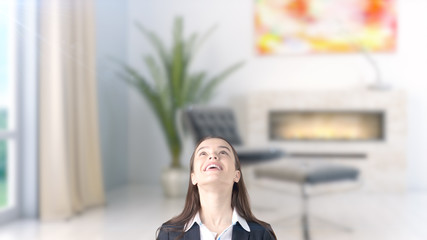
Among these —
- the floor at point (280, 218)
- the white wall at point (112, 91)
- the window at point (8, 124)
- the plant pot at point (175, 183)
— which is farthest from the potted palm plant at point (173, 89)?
the window at point (8, 124)

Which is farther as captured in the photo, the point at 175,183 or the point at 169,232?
the point at 175,183

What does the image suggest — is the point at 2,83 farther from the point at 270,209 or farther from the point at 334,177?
the point at 334,177

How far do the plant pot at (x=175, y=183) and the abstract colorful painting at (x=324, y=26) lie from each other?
144cm

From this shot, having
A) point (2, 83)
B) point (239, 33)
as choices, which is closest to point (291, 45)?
point (239, 33)

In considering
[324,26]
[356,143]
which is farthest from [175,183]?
[324,26]

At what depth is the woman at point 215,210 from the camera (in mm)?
908

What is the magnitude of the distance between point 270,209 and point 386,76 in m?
1.96

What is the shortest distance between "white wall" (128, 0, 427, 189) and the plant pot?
733mm

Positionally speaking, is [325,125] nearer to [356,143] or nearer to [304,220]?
[356,143]

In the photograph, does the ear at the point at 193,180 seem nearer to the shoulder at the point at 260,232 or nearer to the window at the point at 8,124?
the shoulder at the point at 260,232

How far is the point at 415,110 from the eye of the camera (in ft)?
13.4

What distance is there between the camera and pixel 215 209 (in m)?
0.95

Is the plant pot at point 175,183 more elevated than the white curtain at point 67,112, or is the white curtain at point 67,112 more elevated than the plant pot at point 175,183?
the white curtain at point 67,112

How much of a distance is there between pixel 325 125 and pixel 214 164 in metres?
3.43
